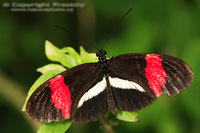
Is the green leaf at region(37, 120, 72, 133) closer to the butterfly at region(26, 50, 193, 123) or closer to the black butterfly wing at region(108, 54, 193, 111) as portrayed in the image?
the butterfly at region(26, 50, 193, 123)

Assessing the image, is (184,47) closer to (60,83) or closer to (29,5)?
(60,83)

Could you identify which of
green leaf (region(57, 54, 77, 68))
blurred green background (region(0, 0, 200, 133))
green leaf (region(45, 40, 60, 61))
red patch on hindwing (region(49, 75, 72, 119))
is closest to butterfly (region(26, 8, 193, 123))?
red patch on hindwing (region(49, 75, 72, 119))

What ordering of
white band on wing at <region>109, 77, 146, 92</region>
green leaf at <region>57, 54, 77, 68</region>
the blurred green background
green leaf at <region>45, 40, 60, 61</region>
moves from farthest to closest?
1. the blurred green background
2. green leaf at <region>45, 40, 60, 61</region>
3. green leaf at <region>57, 54, 77, 68</region>
4. white band on wing at <region>109, 77, 146, 92</region>

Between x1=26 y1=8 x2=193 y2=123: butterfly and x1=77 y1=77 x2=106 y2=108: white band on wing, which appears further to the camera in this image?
x1=77 y1=77 x2=106 y2=108: white band on wing

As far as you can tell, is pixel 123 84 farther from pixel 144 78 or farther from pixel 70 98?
pixel 70 98

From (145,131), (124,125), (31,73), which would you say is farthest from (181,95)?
(31,73)

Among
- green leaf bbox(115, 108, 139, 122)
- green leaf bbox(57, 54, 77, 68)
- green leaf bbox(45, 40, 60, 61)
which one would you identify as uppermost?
green leaf bbox(45, 40, 60, 61)

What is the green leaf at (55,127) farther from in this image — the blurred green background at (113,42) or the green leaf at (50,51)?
the blurred green background at (113,42)
